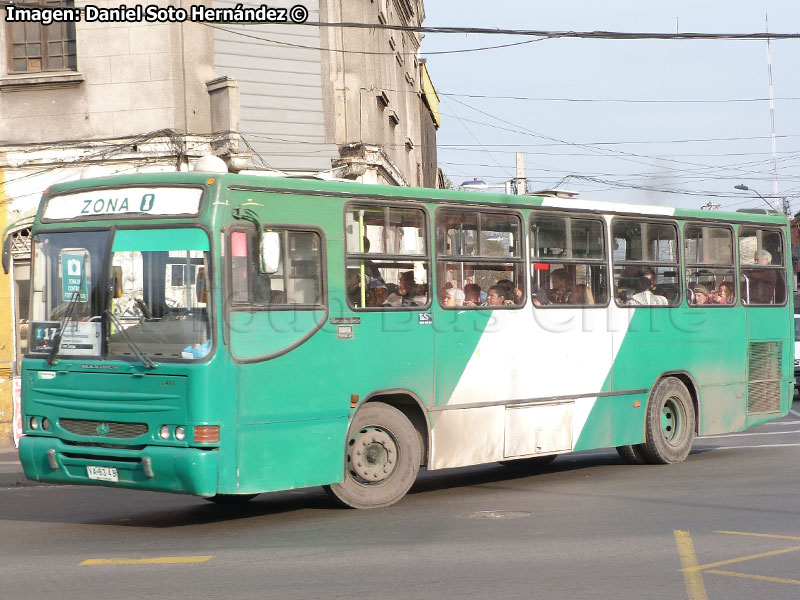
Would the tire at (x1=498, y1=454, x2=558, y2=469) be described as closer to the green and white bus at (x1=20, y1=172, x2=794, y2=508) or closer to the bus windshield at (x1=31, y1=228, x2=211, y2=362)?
the green and white bus at (x1=20, y1=172, x2=794, y2=508)

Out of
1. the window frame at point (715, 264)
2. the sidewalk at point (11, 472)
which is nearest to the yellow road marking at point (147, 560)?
the sidewalk at point (11, 472)

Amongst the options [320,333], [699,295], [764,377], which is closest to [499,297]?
[320,333]

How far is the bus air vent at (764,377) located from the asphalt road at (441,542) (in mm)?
2428

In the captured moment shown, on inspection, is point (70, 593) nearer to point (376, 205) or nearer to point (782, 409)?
point (376, 205)

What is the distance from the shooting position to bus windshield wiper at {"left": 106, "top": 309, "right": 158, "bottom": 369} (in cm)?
956

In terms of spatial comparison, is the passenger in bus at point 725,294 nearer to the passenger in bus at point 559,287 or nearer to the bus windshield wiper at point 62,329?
the passenger in bus at point 559,287

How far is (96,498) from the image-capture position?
12.7 meters

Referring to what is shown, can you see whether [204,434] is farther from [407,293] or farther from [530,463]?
[530,463]

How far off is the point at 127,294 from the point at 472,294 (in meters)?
3.58

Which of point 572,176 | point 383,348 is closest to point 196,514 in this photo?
point 383,348

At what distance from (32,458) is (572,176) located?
24.2m

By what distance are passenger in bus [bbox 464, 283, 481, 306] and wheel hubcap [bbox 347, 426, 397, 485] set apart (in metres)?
1.67

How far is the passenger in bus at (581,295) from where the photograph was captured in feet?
42.5

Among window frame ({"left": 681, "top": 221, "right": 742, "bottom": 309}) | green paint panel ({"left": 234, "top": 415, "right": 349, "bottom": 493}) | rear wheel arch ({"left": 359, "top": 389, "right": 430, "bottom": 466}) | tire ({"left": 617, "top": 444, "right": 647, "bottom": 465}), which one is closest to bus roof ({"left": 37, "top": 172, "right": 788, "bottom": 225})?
window frame ({"left": 681, "top": 221, "right": 742, "bottom": 309})
